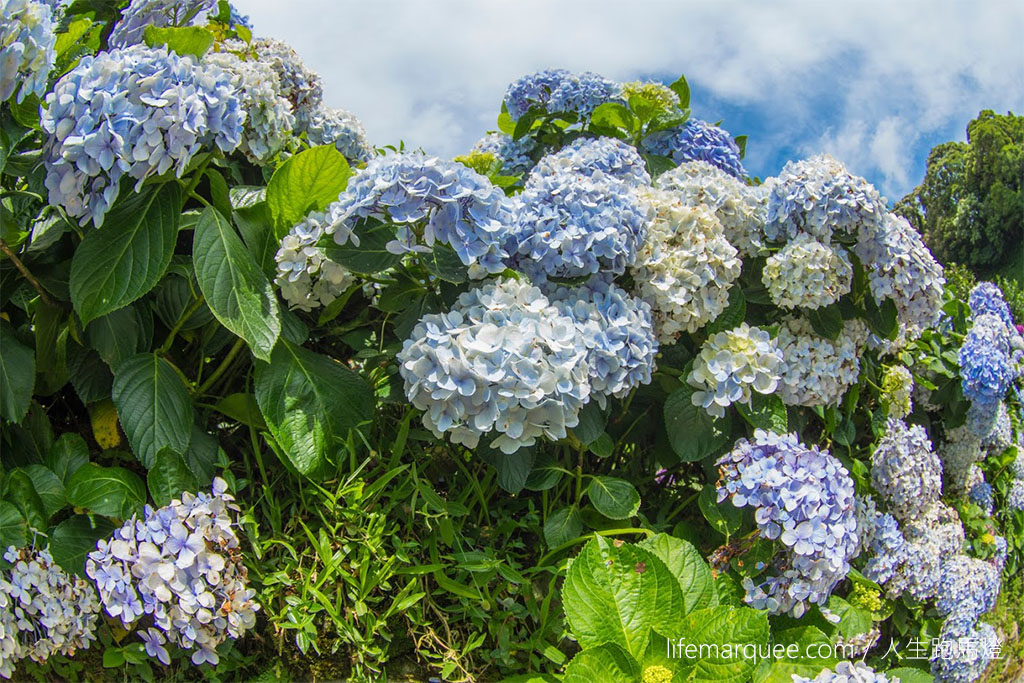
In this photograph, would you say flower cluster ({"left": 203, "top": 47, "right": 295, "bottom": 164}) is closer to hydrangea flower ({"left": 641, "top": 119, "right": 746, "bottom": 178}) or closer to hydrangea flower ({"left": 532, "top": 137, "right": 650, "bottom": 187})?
Answer: hydrangea flower ({"left": 532, "top": 137, "right": 650, "bottom": 187})

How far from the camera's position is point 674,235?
2.22 metres

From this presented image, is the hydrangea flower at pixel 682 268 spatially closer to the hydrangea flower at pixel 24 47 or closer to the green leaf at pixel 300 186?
the green leaf at pixel 300 186

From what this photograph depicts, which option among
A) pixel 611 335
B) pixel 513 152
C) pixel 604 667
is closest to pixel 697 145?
pixel 513 152

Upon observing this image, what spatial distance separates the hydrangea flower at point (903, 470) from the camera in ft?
8.62

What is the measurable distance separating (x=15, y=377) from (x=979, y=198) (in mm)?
21370

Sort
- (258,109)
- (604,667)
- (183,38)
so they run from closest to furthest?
1. (604,667)
2. (183,38)
3. (258,109)

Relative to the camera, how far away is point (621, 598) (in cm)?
182

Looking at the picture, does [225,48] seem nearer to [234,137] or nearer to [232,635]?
[234,137]

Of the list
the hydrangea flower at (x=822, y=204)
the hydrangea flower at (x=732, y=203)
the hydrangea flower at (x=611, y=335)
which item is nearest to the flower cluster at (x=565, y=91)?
the hydrangea flower at (x=732, y=203)

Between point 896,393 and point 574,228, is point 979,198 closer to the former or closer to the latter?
point 896,393

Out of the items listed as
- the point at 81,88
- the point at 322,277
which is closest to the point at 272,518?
the point at 322,277

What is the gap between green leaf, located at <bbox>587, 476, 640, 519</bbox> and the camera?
2029 millimetres

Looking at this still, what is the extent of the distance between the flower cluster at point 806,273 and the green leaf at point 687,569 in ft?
2.63

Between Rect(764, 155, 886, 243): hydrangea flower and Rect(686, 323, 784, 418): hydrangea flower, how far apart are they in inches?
18.3
